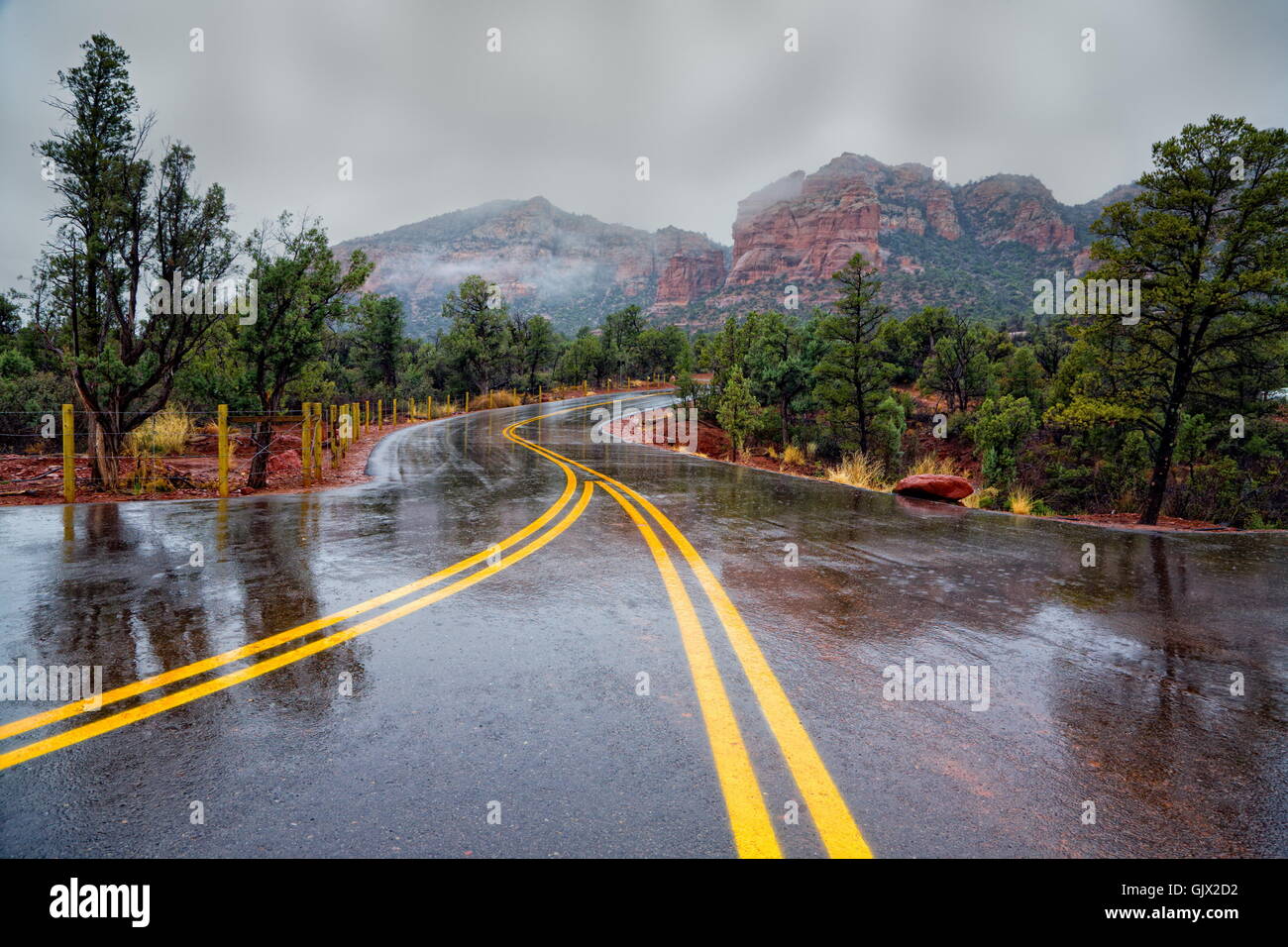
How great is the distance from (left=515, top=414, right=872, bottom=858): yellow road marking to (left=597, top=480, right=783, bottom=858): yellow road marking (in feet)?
0.57

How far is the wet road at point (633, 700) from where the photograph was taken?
89.2 inches

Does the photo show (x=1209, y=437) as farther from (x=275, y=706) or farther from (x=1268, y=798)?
(x=275, y=706)

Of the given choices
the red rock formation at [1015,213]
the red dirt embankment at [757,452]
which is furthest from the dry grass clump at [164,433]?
the red rock formation at [1015,213]

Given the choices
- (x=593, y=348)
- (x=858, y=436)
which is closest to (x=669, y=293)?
(x=593, y=348)

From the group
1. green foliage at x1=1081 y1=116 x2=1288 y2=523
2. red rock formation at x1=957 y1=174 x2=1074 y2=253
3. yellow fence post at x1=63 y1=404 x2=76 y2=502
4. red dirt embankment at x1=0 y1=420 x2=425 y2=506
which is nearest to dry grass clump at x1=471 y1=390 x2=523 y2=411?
red dirt embankment at x1=0 y1=420 x2=425 y2=506

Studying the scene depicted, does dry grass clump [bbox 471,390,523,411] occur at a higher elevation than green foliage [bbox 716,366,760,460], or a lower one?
higher

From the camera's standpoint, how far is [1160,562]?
675 cm

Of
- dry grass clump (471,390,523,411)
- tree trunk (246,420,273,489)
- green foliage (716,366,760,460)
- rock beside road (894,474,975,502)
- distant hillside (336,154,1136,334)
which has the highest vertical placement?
distant hillside (336,154,1136,334)

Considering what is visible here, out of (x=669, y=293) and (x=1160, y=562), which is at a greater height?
(x=669, y=293)

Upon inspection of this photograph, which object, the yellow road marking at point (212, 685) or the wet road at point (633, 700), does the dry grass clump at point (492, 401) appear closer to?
the wet road at point (633, 700)

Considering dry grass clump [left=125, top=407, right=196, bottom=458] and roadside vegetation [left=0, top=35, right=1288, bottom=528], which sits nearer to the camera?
roadside vegetation [left=0, top=35, right=1288, bottom=528]

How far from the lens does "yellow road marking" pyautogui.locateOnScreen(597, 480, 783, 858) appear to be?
219cm

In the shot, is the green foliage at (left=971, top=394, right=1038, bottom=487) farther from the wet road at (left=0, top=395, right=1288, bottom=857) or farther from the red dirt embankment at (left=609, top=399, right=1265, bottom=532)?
the wet road at (left=0, top=395, right=1288, bottom=857)
